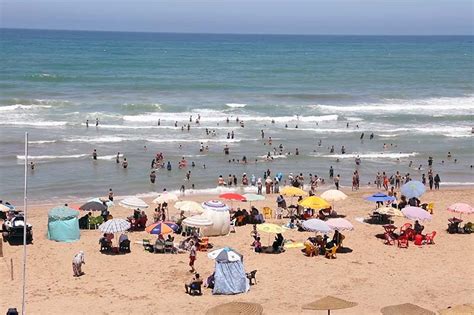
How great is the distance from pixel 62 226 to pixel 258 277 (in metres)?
6.78

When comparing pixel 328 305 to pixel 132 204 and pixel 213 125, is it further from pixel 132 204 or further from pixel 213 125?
pixel 213 125

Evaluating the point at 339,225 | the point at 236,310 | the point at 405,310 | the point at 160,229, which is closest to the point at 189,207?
the point at 160,229

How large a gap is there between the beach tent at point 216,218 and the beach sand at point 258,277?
293 millimetres

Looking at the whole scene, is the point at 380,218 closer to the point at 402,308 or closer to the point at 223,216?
the point at 223,216

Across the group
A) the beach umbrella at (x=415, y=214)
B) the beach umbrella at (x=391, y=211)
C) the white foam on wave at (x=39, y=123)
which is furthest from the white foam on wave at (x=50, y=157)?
the beach umbrella at (x=415, y=214)

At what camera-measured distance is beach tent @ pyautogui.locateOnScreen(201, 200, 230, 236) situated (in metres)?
22.6

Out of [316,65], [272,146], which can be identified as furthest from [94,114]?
[316,65]

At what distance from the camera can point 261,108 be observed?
6116 cm

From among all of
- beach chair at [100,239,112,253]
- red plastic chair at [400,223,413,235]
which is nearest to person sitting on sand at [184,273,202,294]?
beach chair at [100,239,112,253]

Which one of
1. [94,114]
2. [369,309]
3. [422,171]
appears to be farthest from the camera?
[94,114]

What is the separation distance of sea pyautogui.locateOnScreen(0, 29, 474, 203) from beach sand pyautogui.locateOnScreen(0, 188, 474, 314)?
11.4 m

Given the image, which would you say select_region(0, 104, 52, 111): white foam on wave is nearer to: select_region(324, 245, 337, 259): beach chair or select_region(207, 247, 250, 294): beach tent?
select_region(324, 245, 337, 259): beach chair

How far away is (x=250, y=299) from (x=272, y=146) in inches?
1094

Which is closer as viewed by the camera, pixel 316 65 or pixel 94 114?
pixel 94 114
